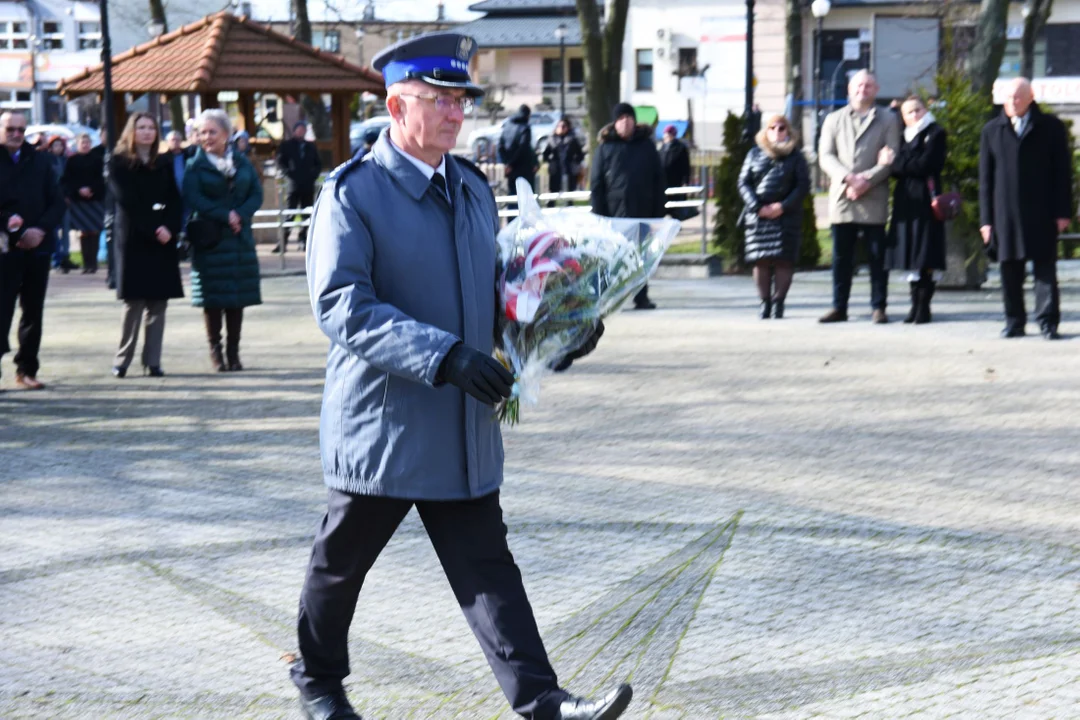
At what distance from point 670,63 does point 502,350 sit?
66.7m

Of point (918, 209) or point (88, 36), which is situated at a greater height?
point (88, 36)

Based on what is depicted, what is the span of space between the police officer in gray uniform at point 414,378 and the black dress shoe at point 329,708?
229 mm

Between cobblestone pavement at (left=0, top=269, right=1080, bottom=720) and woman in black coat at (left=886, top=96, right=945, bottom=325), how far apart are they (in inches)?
79.1

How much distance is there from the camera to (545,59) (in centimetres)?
8081

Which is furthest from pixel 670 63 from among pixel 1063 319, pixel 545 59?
pixel 1063 319

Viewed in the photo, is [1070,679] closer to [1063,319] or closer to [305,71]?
[1063,319]

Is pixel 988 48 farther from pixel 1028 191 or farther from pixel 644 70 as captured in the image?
pixel 644 70

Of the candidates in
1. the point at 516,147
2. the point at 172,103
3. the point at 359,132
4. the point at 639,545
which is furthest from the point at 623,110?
the point at 359,132

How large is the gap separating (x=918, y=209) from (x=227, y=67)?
13476 millimetres

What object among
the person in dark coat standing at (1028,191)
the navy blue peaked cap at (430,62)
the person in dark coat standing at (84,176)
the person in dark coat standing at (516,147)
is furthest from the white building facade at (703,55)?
Result: the navy blue peaked cap at (430,62)

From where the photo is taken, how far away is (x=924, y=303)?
13.5 metres

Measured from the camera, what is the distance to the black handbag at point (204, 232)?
11258mm

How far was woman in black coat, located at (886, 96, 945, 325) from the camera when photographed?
43.7 feet

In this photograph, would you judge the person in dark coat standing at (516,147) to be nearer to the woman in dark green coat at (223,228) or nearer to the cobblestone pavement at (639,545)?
the woman in dark green coat at (223,228)
